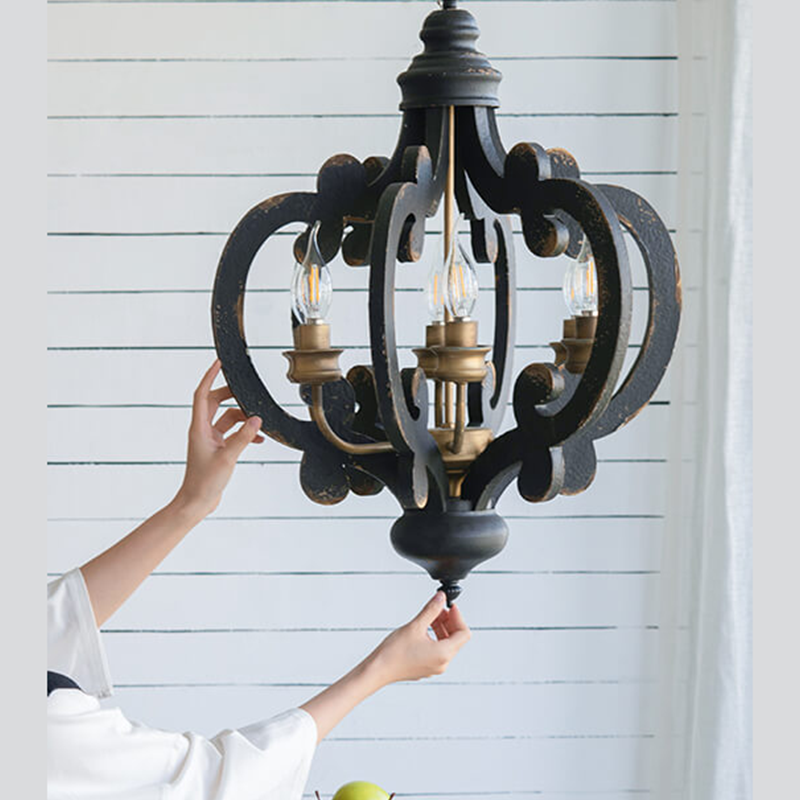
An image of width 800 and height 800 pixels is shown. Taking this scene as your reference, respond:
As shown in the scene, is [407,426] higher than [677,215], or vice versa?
[677,215]

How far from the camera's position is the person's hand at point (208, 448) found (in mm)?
1258

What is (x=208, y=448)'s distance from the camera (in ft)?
4.33

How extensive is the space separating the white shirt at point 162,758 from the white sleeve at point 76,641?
23 cm

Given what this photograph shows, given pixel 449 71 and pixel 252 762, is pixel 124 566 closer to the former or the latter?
pixel 252 762

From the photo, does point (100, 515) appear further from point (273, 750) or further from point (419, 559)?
point (419, 559)

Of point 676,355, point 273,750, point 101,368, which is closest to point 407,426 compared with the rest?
point 273,750

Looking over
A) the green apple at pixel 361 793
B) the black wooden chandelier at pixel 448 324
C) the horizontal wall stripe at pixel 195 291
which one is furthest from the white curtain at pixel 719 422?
the black wooden chandelier at pixel 448 324

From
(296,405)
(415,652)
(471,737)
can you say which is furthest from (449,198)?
(471,737)

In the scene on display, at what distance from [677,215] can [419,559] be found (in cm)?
142

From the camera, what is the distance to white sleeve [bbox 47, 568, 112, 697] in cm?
149

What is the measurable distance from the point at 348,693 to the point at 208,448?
335mm

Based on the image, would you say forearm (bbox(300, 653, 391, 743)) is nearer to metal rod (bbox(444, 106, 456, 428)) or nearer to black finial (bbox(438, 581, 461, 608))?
black finial (bbox(438, 581, 461, 608))

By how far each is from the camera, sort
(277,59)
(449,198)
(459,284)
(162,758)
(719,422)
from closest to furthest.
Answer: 1. (459,284)
2. (449,198)
3. (162,758)
4. (719,422)
5. (277,59)

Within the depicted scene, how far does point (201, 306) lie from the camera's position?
228 cm
